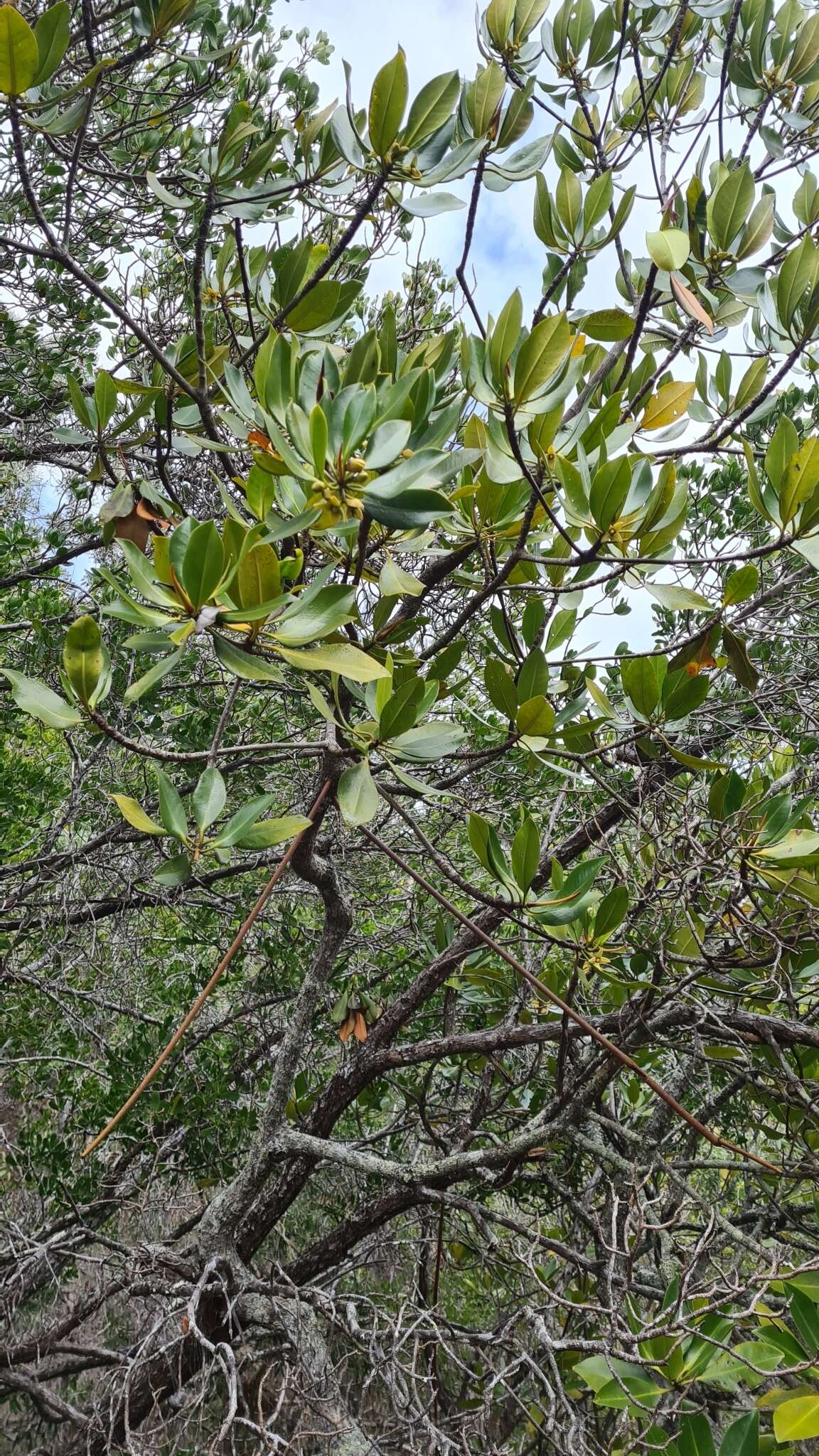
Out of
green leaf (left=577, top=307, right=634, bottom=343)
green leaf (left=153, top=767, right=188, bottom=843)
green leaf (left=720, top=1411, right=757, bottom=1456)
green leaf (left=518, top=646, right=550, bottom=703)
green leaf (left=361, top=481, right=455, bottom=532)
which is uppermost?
green leaf (left=577, top=307, right=634, bottom=343)

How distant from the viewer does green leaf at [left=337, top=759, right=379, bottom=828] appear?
3.50ft

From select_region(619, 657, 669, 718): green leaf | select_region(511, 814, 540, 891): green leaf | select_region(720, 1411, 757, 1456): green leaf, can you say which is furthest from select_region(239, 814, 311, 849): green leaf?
select_region(720, 1411, 757, 1456): green leaf

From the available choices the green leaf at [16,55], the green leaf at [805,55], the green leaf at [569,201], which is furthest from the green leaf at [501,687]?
the green leaf at [805,55]

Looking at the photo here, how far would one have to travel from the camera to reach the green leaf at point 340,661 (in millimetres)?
970

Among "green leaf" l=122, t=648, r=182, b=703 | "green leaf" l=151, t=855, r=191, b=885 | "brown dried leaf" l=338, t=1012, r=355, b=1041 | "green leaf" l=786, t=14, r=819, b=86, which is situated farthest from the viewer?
"brown dried leaf" l=338, t=1012, r=355, b=1041

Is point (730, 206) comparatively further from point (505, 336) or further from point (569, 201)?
point (505, 336)

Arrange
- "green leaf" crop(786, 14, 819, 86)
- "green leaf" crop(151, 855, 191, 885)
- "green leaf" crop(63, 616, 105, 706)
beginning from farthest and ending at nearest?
"green leaf" crop(786, 14, 819, 86), "green leaf" crop(151, 855, 191, 885), "green leaf" crop(63, 616, 105, 706)

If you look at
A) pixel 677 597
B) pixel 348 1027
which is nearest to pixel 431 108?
pixel 677 597

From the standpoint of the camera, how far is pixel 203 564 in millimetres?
940

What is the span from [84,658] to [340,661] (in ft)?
1.02

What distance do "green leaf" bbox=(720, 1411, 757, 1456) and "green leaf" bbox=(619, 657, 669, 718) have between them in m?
1.10

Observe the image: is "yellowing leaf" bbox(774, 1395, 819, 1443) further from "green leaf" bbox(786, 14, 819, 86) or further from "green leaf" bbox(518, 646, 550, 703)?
"green leaf" bbox(786, 14, 819, 86)

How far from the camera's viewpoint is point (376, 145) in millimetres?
1266

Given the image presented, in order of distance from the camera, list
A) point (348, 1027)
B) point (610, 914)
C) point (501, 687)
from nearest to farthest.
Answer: point (501, 687), point (610, 914), point (348, 1027)
